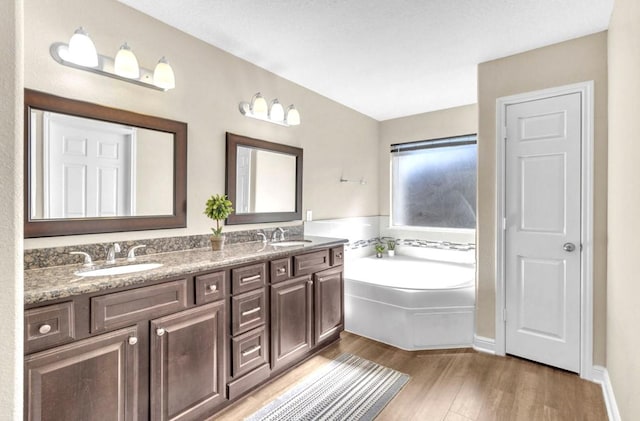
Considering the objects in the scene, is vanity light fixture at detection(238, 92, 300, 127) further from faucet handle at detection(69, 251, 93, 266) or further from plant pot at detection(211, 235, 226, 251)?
faucet handle at detection(69, 251, 93, 266)

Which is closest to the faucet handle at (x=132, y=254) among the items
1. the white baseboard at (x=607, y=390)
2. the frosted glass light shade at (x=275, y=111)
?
the frosted glass light shade at (x=275, y=111)

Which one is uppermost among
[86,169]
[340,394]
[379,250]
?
[86,169]

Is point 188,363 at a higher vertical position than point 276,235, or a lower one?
lower

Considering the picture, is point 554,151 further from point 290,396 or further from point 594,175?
point 290,396

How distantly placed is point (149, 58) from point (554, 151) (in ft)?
9.49

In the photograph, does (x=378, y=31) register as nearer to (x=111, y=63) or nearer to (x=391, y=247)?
(x=111, y=63)

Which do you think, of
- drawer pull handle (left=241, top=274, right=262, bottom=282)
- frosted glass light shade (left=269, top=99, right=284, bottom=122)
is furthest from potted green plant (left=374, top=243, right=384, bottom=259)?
drawer pull handle (left=241, top=274, right=262, bottom=282)

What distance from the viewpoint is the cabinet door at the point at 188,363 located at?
1.55 metres

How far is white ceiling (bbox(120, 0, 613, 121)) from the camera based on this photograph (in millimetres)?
1896

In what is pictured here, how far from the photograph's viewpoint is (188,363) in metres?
1.67

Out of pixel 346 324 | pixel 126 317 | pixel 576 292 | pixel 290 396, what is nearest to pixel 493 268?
pixel 576 292

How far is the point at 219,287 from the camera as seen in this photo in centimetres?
182

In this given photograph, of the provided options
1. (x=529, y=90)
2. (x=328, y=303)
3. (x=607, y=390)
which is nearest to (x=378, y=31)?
(x=529, y=90)

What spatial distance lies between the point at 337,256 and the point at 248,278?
3.18 feet
